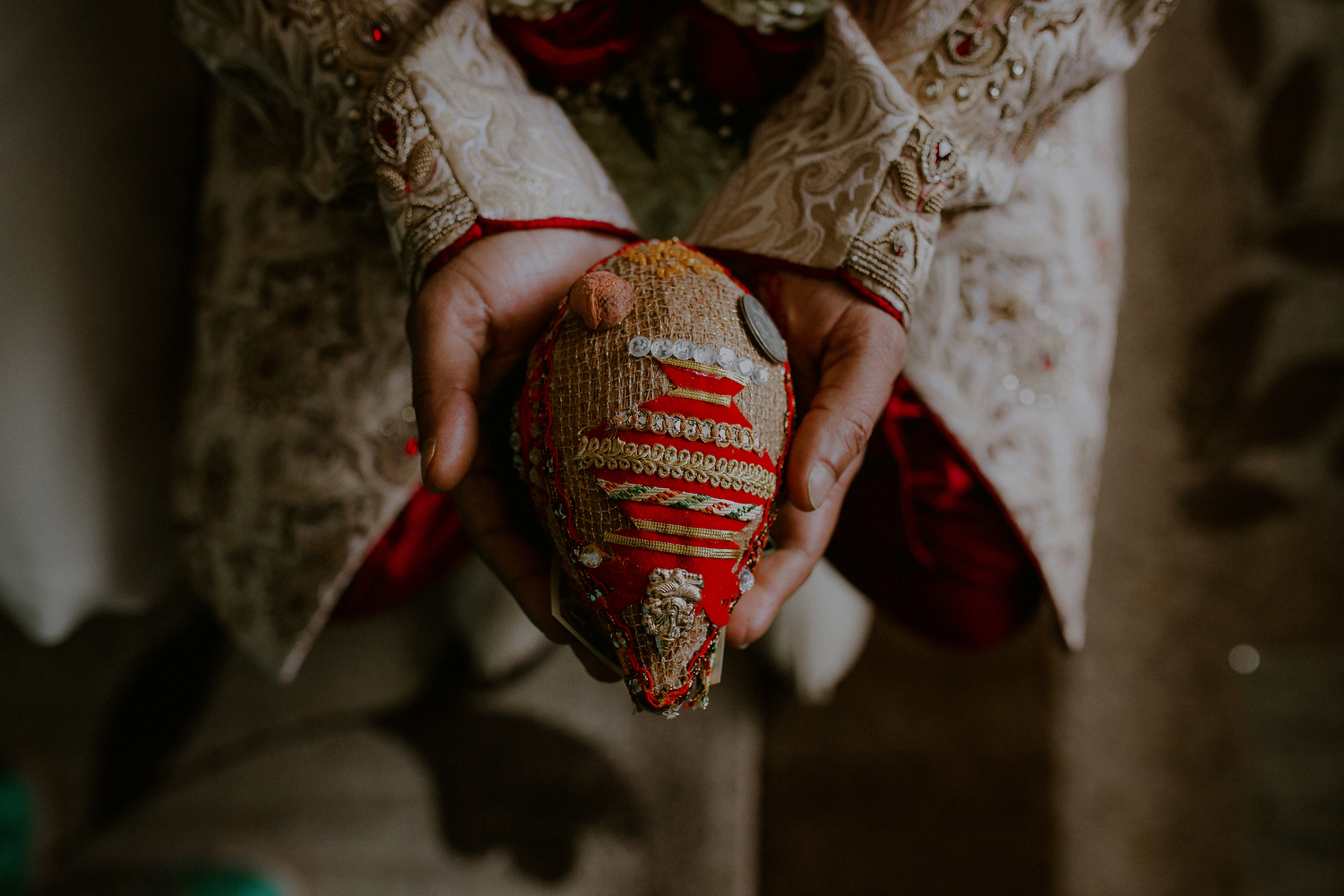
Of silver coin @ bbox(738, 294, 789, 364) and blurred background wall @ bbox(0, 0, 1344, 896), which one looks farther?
blurred background wall @ bbox(0, 0, 1344, 896)

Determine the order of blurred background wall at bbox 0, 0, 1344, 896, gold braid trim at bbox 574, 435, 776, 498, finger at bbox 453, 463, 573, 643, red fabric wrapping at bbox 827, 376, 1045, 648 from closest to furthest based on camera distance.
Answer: gold braid trim at bbox 574, 435, 776, 498
finger at bbox 453, 463, 573, 643
red fabric wrapping at bbox 827, 376, 1045, 648
blurred background wall at bbox 0, 0, 1344, 896

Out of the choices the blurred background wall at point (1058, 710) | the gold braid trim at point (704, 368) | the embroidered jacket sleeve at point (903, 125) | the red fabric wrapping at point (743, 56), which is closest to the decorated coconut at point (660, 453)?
the gold braid trim at point (704, 368)

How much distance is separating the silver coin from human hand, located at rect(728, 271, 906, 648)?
0.04 m

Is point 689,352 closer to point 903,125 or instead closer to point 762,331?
point 762,331

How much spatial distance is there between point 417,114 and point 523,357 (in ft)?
0.54

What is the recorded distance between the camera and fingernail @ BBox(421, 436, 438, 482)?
0.48 m

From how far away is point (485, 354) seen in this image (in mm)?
548

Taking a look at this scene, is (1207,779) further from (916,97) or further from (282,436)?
(282,436)

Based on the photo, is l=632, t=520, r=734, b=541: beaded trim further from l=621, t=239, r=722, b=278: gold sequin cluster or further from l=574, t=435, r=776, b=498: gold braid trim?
l=621, t=239, r=722, b=278: gold sequin cluster

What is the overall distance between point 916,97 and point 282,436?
0.57 meters

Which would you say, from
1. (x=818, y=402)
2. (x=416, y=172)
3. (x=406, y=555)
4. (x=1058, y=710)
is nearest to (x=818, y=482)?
(x=818, y=402)

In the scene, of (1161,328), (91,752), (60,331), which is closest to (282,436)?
(60,331)

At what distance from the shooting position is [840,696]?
1183 millimetres

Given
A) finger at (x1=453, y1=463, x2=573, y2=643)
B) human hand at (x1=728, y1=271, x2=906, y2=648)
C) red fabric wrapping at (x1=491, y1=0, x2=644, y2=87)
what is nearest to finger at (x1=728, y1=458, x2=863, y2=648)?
human hand at (x1=728, y1=271, x2=906, y2=648)
